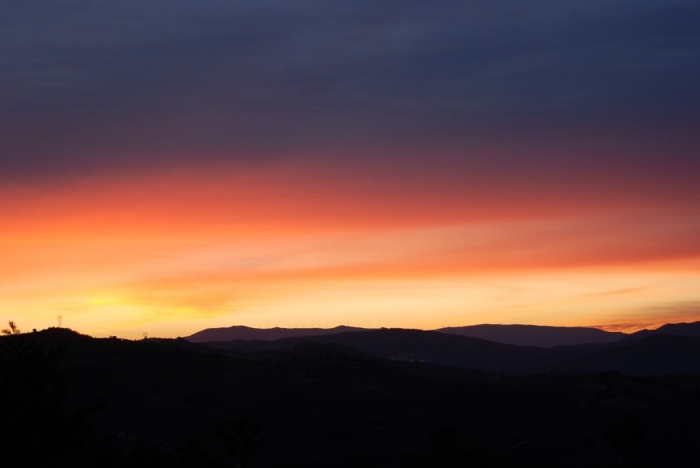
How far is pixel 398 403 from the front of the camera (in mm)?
64438

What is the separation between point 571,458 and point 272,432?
18652 mm


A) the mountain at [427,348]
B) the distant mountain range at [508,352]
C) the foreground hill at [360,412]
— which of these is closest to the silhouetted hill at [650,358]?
the distant mountain range at [508,352]

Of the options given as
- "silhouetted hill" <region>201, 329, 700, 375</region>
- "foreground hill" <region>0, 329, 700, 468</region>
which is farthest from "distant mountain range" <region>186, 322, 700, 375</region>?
"foreground hill" <region>0, 329, 700, 468</region>

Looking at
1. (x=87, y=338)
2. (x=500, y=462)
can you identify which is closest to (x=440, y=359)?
(x=87, y=338)

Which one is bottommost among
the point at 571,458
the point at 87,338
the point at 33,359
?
the point at 571,458

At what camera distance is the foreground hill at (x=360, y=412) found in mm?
47938

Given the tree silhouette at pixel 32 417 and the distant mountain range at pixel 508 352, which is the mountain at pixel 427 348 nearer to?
the distant mountain range at pixel 508 352

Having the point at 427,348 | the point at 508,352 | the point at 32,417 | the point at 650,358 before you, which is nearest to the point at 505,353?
the point at 508,352

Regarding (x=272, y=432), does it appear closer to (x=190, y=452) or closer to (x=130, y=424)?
(x=130, y=424)

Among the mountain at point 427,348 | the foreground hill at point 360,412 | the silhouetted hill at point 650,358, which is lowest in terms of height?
the foreground hill at point 360,412

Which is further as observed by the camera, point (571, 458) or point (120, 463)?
point (571, 458)

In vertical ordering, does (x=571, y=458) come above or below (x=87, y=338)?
below

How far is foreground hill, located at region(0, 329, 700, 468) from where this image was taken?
47.9 meters

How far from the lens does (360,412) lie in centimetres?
6241
